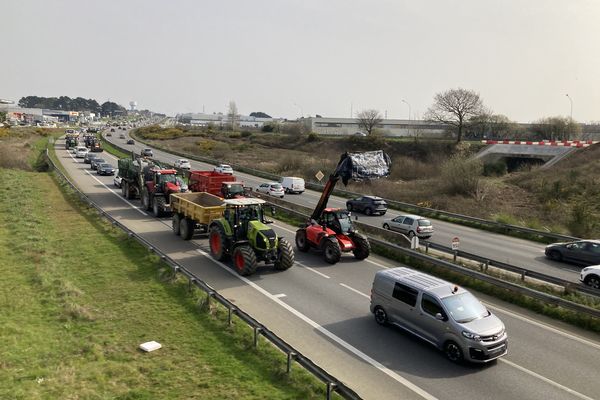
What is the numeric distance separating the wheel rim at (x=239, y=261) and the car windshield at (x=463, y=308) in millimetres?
7818

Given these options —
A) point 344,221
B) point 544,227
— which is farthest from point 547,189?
point 344,221

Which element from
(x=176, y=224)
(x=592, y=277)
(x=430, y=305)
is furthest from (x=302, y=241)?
(x=592, y=277)

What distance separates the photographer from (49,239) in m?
21.9

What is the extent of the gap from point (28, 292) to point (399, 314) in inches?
457

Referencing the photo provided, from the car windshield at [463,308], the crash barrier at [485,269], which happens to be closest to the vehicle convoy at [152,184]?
the crash barrier at [485,269]

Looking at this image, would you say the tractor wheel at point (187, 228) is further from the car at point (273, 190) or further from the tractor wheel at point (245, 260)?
the car at point (273, 190)

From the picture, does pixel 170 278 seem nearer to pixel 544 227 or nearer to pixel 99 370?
pixel 99 370

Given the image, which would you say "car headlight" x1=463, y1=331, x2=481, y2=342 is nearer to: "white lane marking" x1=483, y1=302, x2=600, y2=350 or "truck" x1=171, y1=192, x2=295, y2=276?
"white lane marking" x1=483, y1=302, x2=600, y2=350

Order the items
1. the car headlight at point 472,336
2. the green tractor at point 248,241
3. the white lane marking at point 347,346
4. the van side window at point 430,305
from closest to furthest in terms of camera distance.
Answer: the white lane marking at point 347,346
the car headlight at point 472,336
the van side window at point 430,305
the green tractor at point 248,241

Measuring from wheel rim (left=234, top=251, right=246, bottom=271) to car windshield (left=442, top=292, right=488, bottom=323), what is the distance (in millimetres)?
7818

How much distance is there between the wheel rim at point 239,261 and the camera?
56.9 feet

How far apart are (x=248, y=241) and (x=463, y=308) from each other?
28.5 ft

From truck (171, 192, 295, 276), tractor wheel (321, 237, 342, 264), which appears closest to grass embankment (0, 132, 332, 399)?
truck (171, 192, 295, 276)

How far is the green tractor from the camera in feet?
56.6
